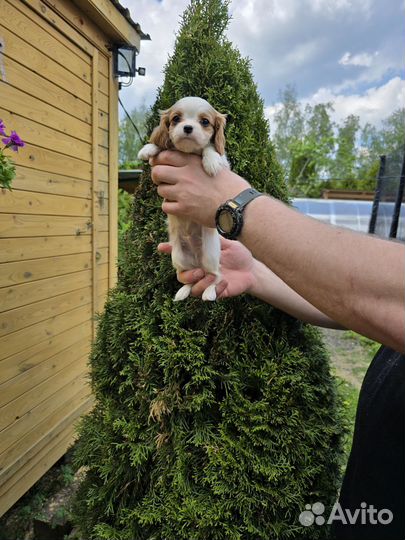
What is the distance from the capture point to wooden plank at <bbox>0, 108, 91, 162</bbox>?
2.40m

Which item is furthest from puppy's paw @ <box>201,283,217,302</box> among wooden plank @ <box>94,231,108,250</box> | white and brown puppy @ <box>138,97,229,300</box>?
wooden plank @ <box>94,231,108,250</box>

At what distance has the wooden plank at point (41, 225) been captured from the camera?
2402mm

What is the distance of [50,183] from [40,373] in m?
1.44

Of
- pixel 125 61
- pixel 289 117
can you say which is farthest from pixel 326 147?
pixel 125 61

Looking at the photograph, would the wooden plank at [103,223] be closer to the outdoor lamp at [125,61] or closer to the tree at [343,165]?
the outdoor lamp at [125,61]

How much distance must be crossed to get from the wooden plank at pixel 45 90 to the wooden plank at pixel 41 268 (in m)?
1.14

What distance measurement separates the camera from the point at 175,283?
61.9 inches

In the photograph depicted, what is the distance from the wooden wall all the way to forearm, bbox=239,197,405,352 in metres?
1.94

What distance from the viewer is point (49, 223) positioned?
286cm

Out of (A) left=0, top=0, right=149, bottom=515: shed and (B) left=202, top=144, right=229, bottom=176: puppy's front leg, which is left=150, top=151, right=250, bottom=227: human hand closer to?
(B) left=202, top=144, right=229, bottom=176: puppy's front leg

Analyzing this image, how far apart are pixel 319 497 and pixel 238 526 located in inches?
13.2

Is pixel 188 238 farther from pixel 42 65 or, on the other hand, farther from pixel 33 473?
pixel 33 473

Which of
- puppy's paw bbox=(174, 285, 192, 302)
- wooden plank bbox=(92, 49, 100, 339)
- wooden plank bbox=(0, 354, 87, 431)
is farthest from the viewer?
wooden plank bbox=(92, 49, 100, 339)

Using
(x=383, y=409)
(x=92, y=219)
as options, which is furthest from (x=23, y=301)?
(x=383, y=409)
